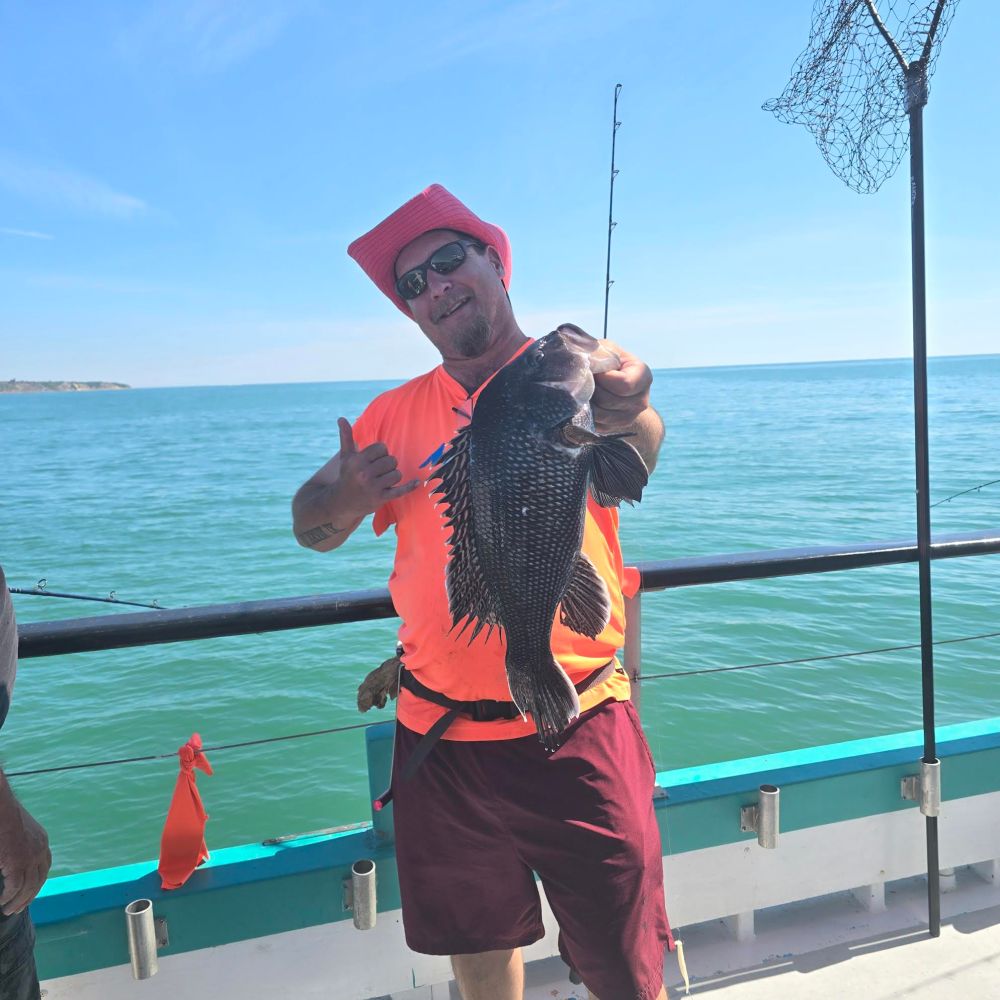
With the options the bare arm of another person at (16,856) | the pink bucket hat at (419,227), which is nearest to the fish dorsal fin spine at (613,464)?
the pink bucket hat at (419,227)

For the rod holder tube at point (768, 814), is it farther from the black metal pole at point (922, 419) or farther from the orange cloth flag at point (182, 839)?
the orange cloth flag at point (182, 839)

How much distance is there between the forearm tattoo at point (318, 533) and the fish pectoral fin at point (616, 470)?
0.81m

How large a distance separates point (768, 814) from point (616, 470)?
5.19 feet

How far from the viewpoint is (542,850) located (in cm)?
196

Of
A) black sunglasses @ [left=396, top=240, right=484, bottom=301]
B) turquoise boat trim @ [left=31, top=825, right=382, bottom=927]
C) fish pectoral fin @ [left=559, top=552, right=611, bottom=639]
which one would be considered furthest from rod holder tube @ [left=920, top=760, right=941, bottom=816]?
black sunglasses @ [left=396, top=240, right=484, bottom=301]

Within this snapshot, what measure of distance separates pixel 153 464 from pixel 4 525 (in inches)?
601

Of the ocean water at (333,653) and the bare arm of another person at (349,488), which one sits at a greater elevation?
the bare arm of another person at (349,488)

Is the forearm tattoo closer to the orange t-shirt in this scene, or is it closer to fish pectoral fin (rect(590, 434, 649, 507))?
the orange t-shirt

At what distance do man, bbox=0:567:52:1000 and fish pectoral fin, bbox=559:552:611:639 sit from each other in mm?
1146

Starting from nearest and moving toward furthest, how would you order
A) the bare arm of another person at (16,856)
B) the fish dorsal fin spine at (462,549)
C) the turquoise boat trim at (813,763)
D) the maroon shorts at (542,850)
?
1. the bare arm of another person at (16,856)
2. the fish dorsal fin spine at (462,549)
3. the maroon shorts at (542,850)
4. the turquoise boat trim at (813,763)

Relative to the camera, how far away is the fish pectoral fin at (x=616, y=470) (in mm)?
1613

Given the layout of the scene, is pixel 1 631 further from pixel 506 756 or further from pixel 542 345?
pixel 542 345

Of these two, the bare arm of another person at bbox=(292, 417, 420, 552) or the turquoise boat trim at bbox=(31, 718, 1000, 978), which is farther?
the turquoise boat trim at bbox=(31, 718, 1000, 978)

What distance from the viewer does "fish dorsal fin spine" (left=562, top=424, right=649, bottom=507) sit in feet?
5.27
